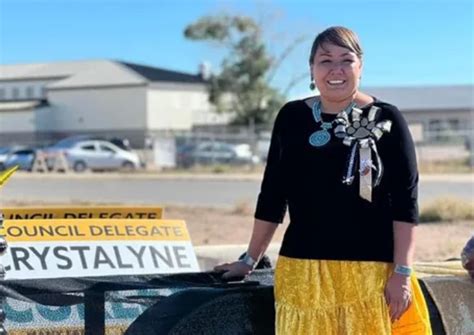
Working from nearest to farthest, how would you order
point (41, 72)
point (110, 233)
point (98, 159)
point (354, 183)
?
point (354, 183)
point (110, 233)
point (98, 159)
point (41, 72)

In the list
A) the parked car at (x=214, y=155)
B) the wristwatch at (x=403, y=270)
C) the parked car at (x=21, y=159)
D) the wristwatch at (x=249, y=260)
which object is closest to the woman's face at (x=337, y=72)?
the wristwatch at (x=403, y=270)

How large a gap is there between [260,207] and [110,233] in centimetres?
161

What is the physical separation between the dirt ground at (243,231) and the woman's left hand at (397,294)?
626 cm

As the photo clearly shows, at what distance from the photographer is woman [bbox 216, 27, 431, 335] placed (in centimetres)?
272

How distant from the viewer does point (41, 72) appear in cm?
7888

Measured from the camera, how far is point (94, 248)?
4.34 m

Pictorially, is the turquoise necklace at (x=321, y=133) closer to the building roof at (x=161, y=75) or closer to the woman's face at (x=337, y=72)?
the woman's face at (x=337, y=72)

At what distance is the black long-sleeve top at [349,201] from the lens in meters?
2.74

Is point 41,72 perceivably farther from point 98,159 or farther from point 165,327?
point 165,327

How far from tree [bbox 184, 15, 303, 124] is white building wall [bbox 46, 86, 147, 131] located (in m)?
6.88

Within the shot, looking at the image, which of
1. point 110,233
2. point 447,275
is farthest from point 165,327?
point 110,233

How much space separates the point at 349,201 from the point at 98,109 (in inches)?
2498

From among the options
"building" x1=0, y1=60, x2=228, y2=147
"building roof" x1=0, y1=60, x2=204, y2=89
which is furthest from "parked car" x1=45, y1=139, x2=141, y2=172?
"building roof" x1=0, y1=60, x2=204, y2=89

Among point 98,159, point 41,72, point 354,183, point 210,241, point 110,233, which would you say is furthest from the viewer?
point 41,72
